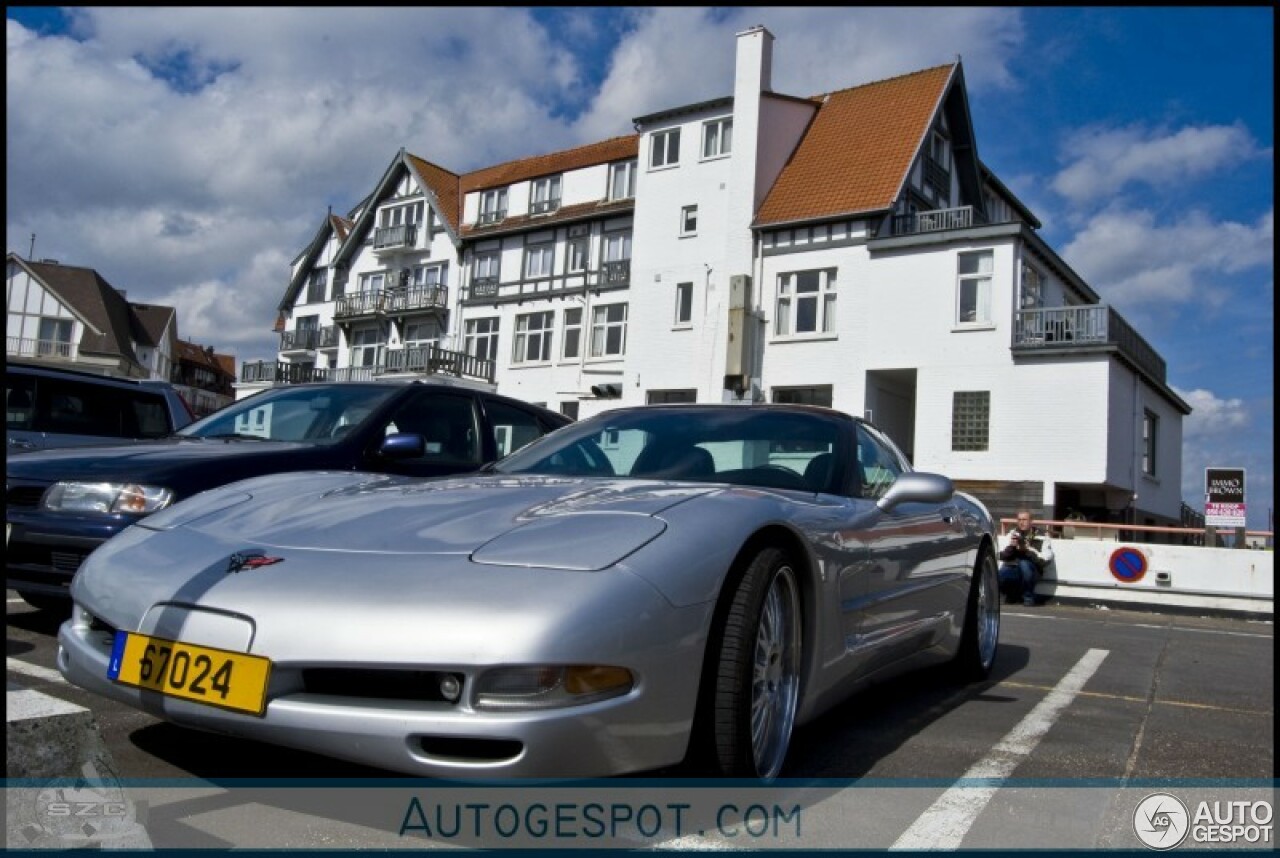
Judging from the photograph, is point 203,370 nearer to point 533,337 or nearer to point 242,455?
point 533,337

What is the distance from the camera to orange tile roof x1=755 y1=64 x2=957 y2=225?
27094 millimetres

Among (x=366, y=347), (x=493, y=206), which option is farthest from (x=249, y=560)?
(x=366, y=347)

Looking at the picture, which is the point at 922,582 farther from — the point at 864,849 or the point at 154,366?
the point at 154,366

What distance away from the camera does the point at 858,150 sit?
28.7 meters

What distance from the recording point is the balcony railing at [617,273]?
3312cm

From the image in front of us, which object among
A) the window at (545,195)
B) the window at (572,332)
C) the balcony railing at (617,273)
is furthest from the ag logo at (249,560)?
the window at (545,195)

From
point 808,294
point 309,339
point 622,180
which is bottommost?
point 808,294

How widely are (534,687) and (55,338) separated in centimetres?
6465

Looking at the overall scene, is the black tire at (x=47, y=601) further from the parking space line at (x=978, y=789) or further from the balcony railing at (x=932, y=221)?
the balcony railing at (x=932, y=221)

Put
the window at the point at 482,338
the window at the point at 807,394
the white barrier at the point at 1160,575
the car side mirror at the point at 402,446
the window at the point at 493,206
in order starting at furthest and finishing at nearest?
the window at the point at 493,206, the window at the point at 482,338, the window at the point at 807,394, the white barrier at the point at 1160,575, the car side mirror at the point at 402,446

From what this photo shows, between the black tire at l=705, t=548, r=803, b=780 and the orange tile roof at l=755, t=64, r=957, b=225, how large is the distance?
24474mm

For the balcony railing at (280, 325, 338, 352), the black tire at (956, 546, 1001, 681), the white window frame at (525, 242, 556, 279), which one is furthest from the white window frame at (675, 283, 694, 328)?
the black tire at (956, 546, 1001, 681)

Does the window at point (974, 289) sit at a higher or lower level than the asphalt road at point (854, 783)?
higher

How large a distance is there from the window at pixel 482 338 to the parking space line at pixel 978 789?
33066 mm
